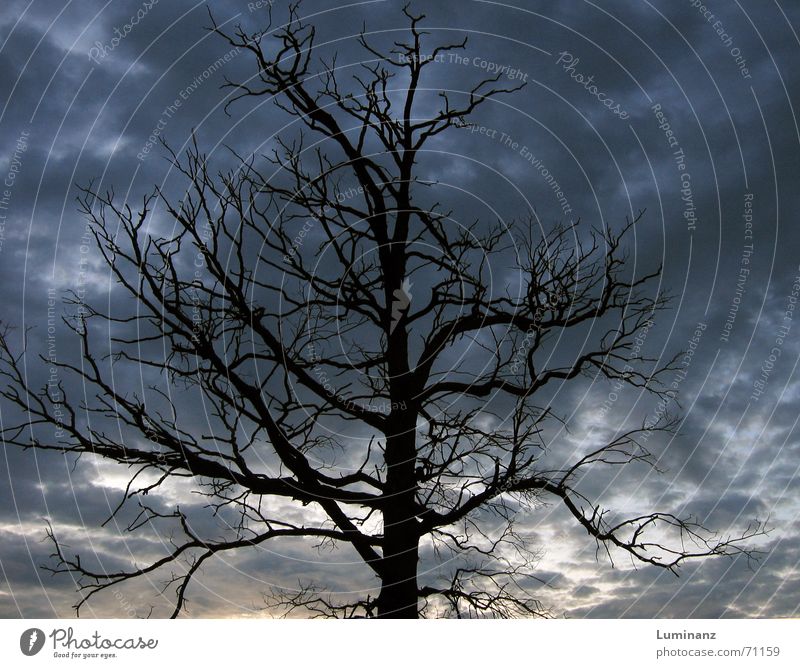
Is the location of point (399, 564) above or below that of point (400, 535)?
below

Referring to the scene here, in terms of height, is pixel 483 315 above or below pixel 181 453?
above

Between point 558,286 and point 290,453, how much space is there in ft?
14.5

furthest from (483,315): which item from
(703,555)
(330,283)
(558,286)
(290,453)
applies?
(703,555)

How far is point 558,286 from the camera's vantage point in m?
11.3

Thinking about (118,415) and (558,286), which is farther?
(558,286)

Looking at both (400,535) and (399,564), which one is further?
(400,535)

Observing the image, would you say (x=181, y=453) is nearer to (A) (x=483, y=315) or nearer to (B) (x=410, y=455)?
(B) (x=410, y=455)

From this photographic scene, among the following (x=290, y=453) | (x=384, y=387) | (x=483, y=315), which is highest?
(x=483, y=315)

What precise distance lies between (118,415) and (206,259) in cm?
237

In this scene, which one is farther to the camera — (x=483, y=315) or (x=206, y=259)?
(x=483, y=315)

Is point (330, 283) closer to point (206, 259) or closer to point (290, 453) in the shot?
point (206, 259)
